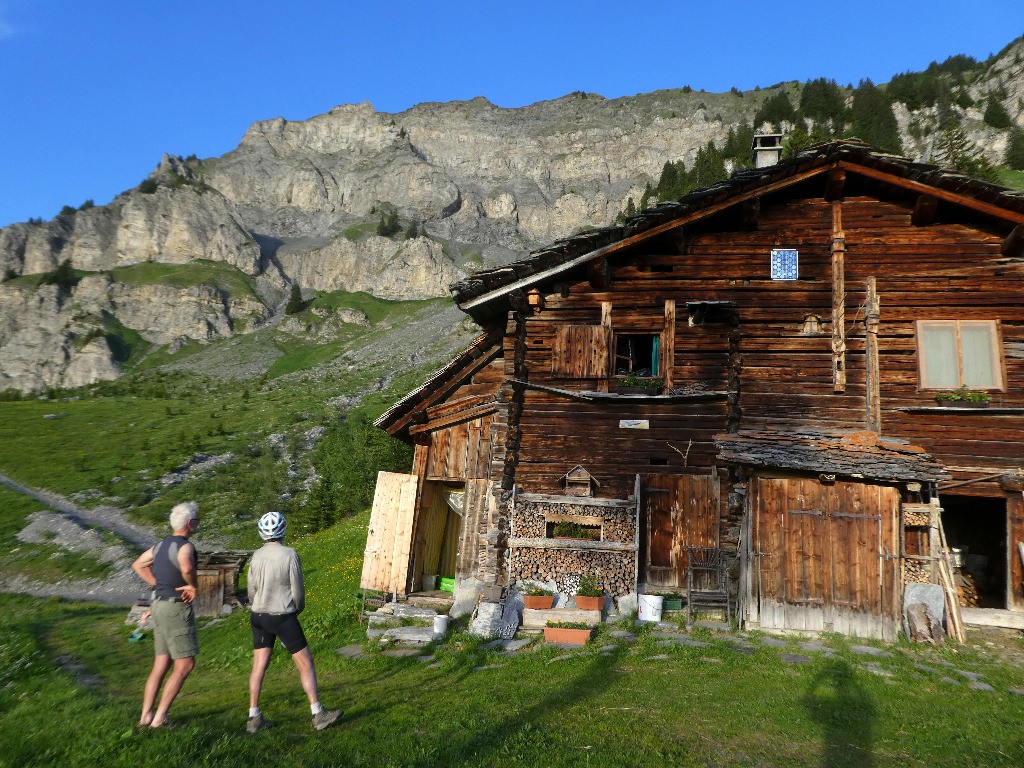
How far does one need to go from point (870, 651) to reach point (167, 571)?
10.9 metres

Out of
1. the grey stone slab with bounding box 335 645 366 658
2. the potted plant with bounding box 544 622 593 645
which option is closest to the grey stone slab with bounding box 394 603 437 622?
the grey stone slab with bounding box 335 645 366 658

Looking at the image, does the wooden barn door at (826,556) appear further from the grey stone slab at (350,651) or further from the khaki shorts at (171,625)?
the khaki shorts at (171,625)

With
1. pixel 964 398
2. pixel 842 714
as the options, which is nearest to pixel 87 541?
pixel 842 714

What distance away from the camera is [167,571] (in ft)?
21.5

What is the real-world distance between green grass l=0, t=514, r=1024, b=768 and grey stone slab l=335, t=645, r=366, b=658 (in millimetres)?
195

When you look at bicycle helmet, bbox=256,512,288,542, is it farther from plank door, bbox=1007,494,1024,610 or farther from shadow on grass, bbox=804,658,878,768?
plank door, bbox=1007,494,1024,610

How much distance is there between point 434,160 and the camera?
190625 millimetres

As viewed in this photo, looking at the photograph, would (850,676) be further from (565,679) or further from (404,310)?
(404,310)

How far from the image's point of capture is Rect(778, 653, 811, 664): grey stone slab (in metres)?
10.0

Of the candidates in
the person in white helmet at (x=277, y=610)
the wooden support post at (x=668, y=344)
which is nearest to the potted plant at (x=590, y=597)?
the wooden support post at (x=668, y=344)

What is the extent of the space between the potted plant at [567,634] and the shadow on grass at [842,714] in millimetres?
3935

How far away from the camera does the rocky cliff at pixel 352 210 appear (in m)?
119

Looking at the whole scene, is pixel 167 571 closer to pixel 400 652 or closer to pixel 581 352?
pixel 400 652

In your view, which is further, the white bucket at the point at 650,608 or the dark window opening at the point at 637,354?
the dark window opening at the point at 637,354
